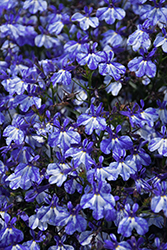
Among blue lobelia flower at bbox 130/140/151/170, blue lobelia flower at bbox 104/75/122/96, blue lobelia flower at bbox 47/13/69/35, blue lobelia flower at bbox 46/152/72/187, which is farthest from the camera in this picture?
blue lobelia flower at bbox 47/13/69/35

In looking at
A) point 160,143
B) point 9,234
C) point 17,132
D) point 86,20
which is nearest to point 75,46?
point 86,20

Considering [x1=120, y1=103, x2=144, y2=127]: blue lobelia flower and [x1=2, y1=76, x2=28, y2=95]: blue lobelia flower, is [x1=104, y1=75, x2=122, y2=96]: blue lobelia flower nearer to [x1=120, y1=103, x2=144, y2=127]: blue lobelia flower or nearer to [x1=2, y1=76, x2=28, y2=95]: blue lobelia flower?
[x1=120, y1=103, x2=144, y2=127]: blue lobelia flower

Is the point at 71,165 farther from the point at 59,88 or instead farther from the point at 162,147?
the point at 59,88

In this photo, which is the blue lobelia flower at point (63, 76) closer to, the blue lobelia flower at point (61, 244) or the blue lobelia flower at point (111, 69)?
the blue lobelia flower at point (111, 69)

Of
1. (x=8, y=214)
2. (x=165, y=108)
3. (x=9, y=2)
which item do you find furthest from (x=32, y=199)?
(x=9, y=2)

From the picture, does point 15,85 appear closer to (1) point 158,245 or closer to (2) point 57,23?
(2) point 57,23

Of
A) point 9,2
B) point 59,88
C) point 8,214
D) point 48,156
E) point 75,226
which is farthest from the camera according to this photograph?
point 9,2

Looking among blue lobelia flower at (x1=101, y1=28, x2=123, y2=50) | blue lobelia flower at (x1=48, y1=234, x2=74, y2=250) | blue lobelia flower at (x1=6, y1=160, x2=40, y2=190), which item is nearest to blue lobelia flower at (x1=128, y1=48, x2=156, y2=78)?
blue lobelia flower at (x1=101, y1=28, x2=123, y2=50)
